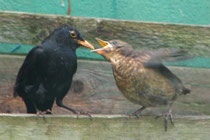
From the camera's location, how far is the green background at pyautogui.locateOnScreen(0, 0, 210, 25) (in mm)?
2656

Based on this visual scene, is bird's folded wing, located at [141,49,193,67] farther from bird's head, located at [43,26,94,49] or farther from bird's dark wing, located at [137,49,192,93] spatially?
bird's head, located at [43,26,94,49]

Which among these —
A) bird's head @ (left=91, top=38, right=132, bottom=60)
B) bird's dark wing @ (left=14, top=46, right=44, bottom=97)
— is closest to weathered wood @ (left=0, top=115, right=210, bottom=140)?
bird's head @ (left=91, top=38, right=132, bottom=60)

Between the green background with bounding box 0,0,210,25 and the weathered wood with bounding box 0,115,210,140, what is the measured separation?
1132 millimetres

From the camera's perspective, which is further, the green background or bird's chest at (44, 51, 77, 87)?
the green background

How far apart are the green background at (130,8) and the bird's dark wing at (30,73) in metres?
0.58

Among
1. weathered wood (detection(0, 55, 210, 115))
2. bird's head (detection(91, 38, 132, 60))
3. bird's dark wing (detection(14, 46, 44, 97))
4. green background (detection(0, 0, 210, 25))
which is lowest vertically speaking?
weathered wood (detection(0, 55, 210, 115))

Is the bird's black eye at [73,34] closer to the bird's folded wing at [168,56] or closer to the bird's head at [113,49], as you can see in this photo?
the bird's head at [113,49]

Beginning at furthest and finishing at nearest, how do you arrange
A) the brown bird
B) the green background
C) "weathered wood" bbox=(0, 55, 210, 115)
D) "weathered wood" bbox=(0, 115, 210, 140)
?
the green background → "weathered wood" bbox=(0, 55, 210, 115) → the brown bird → "weathered wood" bbox=(0, 115, 210, 140)

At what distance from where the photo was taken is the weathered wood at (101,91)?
2488mm

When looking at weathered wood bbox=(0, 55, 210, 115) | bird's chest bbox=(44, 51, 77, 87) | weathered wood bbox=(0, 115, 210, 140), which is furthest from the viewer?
weathered wood bbox=(0, 55, 210, 115)

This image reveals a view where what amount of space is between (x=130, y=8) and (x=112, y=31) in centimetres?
52

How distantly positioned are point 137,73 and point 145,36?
393mm

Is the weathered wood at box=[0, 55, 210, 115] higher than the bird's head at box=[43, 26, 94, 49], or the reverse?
the bird's head at box=[43, 26, 94, 49]

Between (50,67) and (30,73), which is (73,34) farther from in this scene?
(30,73)
